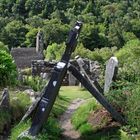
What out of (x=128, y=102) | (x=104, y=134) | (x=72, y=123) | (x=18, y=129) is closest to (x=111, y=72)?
(x=72, y=123)

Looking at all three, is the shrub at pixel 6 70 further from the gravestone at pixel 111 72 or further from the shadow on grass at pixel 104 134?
the shadow on grass at pixel 104 134

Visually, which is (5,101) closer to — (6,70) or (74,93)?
(6,70)

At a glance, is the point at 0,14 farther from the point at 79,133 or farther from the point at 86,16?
the point at 79,133

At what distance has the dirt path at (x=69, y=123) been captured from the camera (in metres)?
15.7

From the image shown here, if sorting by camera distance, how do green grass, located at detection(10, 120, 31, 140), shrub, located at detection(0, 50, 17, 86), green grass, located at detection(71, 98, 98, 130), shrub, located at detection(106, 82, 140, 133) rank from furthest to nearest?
shrub, located at detection(0, 50, 17, 86) → green grass, located at detection(71, 98, 98, 130) → green grass, located at detection(10, 120, 31, 140) → shrub, located at detection(106, 82, 140, 133)

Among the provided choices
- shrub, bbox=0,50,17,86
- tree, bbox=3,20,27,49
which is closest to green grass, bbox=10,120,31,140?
shrub, bbox=0,50,17,86

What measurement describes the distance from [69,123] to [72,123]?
0.19 metres

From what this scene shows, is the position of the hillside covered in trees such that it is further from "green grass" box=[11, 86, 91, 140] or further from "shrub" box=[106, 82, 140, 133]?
"shrub" box=[106, 82, 140, 133]

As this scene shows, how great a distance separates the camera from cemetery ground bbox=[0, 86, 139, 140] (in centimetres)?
1480

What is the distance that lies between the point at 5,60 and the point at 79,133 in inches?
191

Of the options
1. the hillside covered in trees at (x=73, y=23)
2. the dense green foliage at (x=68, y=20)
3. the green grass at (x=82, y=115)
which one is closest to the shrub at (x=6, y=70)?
the green grass at (x=82, y=115)

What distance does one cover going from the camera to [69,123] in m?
17.2

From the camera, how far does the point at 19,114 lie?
647 inches

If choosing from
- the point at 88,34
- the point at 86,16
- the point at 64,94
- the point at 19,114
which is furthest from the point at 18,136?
the point at 86,16
